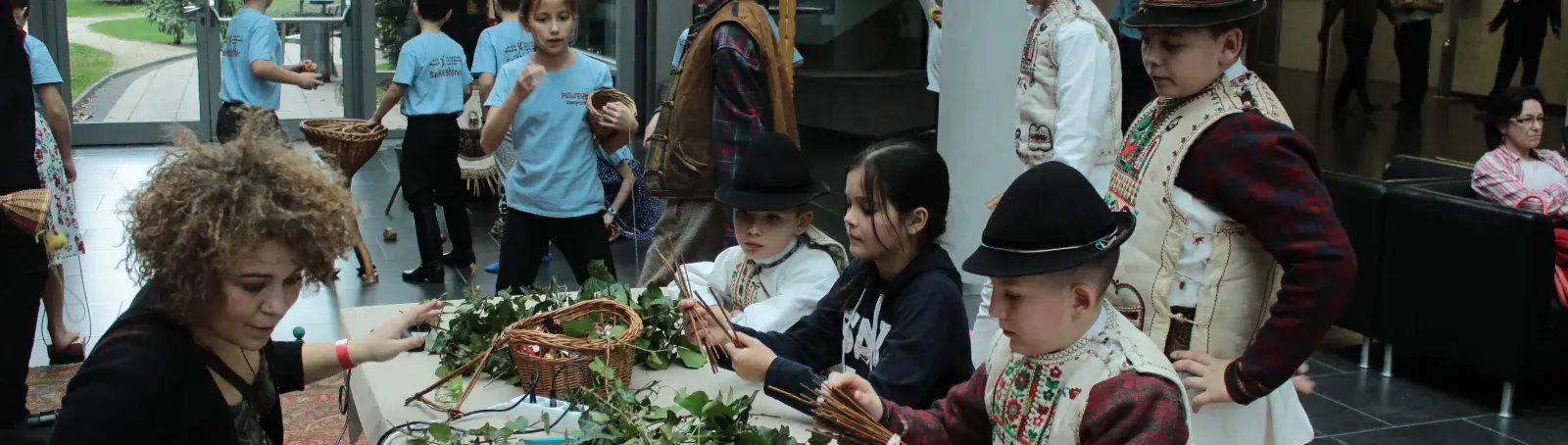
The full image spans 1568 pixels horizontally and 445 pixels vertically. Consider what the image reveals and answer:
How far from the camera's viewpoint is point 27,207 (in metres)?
4.05

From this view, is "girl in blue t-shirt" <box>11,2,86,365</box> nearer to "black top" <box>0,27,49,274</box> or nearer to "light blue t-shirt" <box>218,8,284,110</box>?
"black top" <box>0,27,49,274</box>

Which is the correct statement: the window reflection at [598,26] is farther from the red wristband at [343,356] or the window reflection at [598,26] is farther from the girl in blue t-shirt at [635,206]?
the red wristband at [343,356]

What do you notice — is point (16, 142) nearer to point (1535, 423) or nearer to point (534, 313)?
point (534, 313)

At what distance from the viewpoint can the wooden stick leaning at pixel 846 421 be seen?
2217 millimetres

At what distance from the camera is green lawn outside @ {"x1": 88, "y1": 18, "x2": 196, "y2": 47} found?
38.3 ft

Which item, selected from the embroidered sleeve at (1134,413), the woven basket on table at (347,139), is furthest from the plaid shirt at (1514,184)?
the woven basket on table at (347,139)

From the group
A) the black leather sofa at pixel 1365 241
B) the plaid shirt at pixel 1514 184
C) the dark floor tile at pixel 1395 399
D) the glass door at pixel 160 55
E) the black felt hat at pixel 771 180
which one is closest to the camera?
the black felt hat at pixel 771 180

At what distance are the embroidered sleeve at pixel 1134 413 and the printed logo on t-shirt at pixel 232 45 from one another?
21.3 feet

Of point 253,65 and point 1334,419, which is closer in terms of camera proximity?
point 1334,419

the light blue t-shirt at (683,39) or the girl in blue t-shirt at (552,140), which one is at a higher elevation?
the light blue t-shirt at (683,39)

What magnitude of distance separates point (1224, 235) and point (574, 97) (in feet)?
9.07

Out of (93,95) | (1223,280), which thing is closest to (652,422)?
(1223,280)

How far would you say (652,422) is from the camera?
2.51 m

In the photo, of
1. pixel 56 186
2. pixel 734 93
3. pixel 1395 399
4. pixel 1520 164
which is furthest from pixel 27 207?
pixel 1520 164
